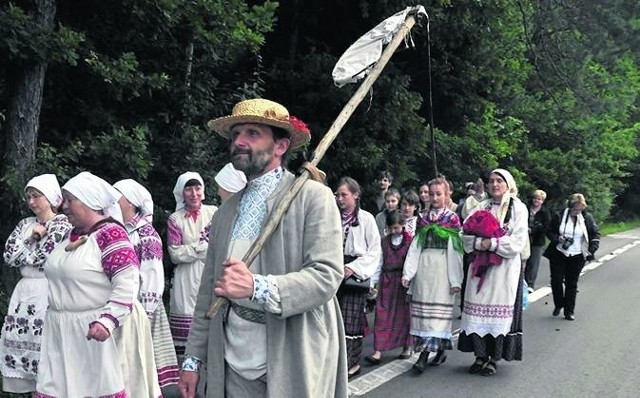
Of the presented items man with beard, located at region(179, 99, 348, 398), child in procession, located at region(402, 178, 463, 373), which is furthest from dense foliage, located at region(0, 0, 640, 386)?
man with beard, located at region(179, 99, 348, 398)

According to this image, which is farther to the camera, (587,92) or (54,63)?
(587,92)

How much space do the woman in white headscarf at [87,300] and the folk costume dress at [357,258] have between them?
3.02 metres

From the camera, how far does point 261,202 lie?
3.19 metres

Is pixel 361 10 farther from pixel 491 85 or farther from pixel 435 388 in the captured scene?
pixel 435 388

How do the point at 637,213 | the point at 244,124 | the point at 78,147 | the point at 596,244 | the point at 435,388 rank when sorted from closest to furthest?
the point at 244,124 < the point at 435,388 < the point at 78,147 < the point at 596,244 < the point at 637,213

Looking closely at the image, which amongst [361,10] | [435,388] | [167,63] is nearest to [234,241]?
[435,388]

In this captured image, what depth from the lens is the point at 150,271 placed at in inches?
224

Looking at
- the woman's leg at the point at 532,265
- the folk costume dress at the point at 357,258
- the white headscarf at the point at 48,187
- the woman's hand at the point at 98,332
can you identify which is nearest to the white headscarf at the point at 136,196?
the white headscarf at the point at 48,187

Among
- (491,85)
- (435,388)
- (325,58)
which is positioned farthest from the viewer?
(491,85)

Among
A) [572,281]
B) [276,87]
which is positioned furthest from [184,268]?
[572,281]

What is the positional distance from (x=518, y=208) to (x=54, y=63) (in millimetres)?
4831

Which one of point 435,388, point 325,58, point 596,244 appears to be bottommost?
point 435,388

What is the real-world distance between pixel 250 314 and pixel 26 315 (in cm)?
278

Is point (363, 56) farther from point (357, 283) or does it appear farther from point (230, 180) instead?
point (357, 283)
